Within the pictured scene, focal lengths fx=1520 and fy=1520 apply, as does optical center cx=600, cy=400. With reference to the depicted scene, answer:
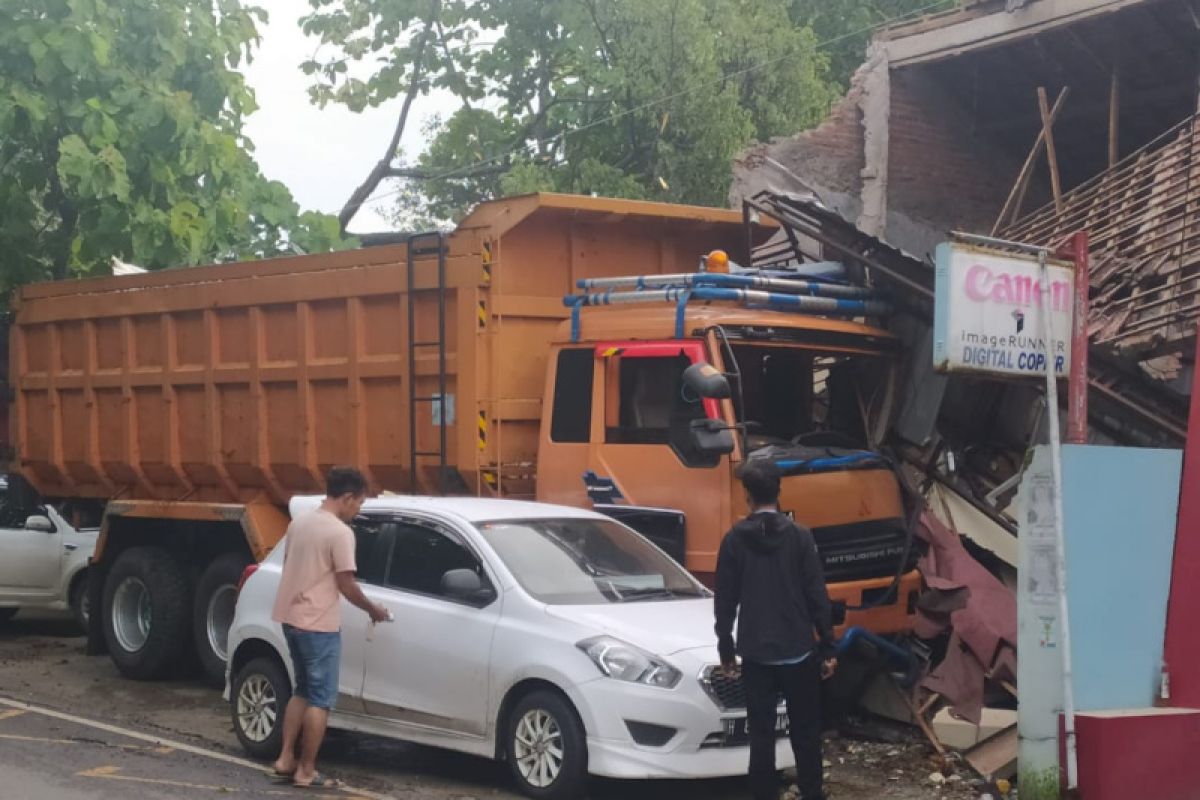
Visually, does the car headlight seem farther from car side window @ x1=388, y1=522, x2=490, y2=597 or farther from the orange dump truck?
the orange dump truck

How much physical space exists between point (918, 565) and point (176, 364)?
6.14 meters

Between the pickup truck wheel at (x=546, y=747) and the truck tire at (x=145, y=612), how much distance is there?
4740 mm

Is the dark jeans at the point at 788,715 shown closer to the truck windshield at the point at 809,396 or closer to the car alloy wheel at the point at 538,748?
the car alloy wheel at the point at 538,748

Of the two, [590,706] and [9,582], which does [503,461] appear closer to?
[590,706]

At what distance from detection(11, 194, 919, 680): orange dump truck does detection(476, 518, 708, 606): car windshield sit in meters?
0.36

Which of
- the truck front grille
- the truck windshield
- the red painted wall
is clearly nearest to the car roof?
the truck windshield

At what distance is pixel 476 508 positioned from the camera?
28.2 ft

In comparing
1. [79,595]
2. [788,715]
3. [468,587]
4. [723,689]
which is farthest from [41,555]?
[788,715]

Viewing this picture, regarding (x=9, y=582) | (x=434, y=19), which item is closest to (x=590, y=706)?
(x=9, y=582)

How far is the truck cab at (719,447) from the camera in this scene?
8727 millimetres

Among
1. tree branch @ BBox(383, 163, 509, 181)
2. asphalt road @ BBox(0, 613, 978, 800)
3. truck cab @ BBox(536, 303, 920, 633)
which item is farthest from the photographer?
tree branch @ BBox(383, 163, 509, 181)

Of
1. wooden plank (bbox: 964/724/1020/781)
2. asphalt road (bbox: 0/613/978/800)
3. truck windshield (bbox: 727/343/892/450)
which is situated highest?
truck windshield (bbox: 727/343/892/450)

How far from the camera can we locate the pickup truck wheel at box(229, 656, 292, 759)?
8.64 metres

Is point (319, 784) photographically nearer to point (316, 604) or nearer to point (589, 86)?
point (316, 604)
